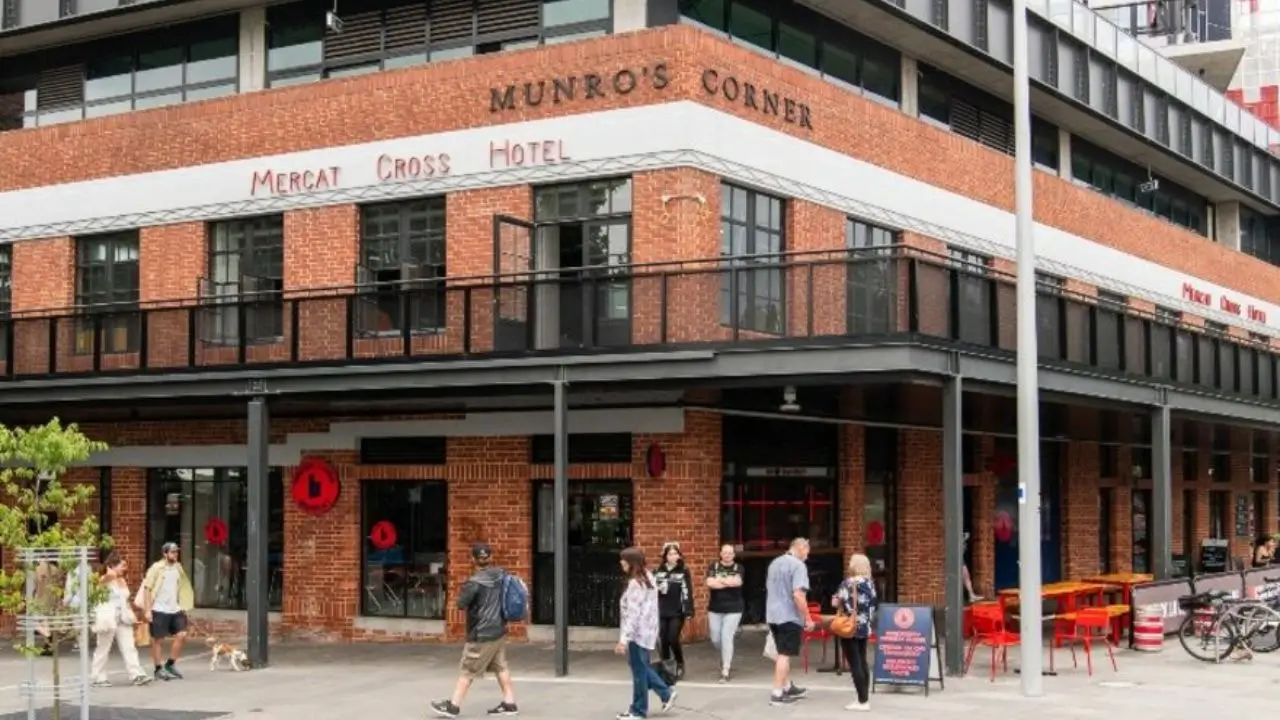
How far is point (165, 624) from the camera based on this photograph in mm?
18719

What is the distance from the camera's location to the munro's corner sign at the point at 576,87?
20.4 metres

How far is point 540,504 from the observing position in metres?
21.8

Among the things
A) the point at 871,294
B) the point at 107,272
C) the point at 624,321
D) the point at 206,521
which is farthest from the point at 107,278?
the point at 871,294

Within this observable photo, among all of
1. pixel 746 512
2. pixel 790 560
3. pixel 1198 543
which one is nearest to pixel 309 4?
pixel 746 512

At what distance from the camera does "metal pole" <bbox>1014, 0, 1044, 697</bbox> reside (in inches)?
639

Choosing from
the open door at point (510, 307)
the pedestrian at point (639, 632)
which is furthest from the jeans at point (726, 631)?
the open door at point (510, 307)

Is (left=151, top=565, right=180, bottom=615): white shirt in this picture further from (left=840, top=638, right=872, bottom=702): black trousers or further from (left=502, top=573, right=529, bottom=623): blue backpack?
(left=840, top=638, right=872, bottom=702): black trousers

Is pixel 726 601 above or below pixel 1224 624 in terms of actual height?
above

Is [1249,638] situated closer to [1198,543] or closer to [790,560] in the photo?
[790,560]

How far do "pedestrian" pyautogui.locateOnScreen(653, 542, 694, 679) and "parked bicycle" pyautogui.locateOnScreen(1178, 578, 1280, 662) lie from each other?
668 centimetres

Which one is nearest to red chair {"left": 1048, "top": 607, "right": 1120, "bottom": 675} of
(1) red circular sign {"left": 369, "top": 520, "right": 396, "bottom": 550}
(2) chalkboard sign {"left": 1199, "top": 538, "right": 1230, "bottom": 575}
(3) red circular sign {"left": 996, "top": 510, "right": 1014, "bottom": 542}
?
(3) red circular sign {"left": 996, "top": 510, "right": 1014, "bottom": 542}

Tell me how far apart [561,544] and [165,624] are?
4.95m

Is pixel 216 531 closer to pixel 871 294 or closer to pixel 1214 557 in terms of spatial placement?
pixel 871 294

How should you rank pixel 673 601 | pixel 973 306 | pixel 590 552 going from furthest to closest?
pixel 590 552, pixel 973 306, pixel 673 601
